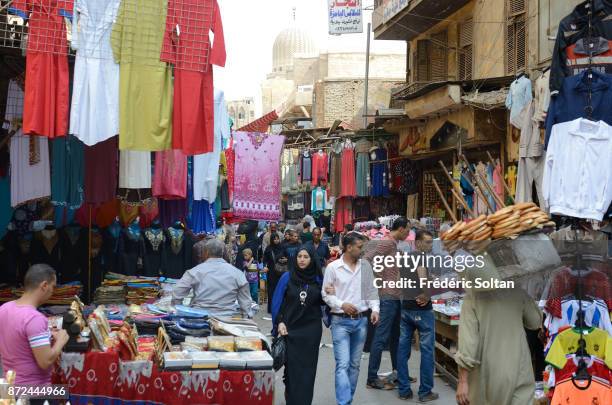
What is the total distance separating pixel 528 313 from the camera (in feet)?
19.0

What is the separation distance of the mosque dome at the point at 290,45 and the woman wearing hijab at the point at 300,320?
7922 centimetres

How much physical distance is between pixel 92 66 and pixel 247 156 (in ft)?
19.5

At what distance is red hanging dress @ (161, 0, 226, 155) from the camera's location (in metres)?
7.02

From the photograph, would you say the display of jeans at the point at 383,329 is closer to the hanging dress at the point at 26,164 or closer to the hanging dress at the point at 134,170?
the hanging dress at the point at 134,170

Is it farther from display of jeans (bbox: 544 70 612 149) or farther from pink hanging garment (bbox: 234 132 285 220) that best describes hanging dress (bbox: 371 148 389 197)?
display of jeans (bbox: 544 70 612 149)

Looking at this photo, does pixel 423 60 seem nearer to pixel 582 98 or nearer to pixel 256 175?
pixel 256 175

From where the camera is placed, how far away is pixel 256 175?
12.7 metres

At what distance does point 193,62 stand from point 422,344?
4.08 m

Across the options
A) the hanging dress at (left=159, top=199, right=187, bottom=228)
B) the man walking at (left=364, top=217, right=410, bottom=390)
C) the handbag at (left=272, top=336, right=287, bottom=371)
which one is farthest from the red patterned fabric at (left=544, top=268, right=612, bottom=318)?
the hanging dress at (left=159, top=199, right=187, bottom=228)

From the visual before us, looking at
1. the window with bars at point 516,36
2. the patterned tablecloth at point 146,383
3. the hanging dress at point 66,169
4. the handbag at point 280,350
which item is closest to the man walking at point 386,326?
the handbag at point 280,350

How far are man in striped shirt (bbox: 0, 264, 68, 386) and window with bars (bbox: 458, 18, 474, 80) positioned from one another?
12.4 m

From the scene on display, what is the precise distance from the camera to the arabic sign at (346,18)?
21.8 m

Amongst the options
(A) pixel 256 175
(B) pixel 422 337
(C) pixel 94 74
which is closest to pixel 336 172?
(A) pixel 256 175

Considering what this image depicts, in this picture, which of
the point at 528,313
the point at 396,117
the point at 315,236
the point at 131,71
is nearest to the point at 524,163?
the point at 528,313
